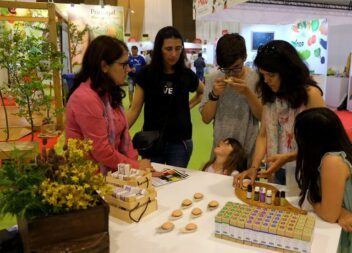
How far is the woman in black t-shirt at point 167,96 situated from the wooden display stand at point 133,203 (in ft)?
2.31

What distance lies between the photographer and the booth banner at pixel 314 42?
702 cm

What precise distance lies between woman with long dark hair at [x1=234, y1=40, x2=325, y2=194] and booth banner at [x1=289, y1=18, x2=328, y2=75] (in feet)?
18.1

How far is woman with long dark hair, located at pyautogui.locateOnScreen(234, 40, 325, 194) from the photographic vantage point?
1.57 m

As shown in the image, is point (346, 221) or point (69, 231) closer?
point (69, 231)

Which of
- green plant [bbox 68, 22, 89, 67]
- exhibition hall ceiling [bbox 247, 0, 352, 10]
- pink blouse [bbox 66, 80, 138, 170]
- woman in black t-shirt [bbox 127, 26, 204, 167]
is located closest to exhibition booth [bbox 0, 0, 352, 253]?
pink blouse [bbox 66, 80, 138, 170]

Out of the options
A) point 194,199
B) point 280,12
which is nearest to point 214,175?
point 194,199

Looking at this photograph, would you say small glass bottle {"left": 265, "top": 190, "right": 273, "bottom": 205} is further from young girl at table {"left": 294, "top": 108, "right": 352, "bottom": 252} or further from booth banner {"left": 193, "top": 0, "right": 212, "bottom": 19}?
booth banner {"left": 193, "top": 0, "right": 212, "bottom": 19}

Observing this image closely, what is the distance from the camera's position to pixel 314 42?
7.24 meters

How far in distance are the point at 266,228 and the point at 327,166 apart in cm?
35

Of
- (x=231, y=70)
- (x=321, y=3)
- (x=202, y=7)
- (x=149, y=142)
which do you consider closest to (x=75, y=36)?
(x=202, y=7)

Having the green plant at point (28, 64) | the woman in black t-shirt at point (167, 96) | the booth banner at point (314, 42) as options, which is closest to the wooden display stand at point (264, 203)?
the woman in black t-shirt at point (167, 96)

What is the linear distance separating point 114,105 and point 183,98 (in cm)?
60

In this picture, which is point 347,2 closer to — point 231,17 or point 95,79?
point 231,17

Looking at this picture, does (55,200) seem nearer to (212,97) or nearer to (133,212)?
(133,212)
